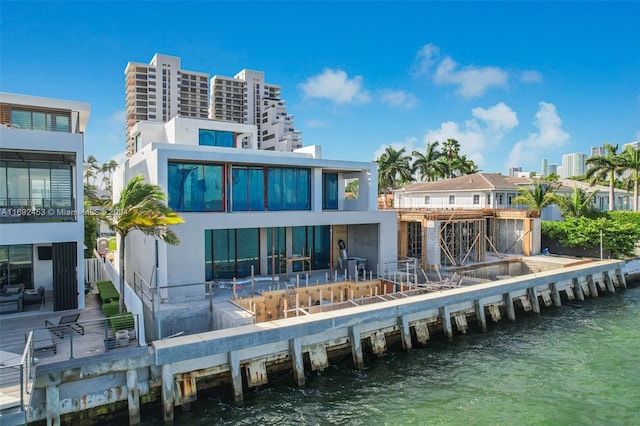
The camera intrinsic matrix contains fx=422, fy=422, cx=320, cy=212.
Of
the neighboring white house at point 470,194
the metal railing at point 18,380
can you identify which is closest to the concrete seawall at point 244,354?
the metal railing at point 18,380

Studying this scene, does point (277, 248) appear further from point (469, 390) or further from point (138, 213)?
point (469, 390)

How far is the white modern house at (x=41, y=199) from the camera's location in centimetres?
1488

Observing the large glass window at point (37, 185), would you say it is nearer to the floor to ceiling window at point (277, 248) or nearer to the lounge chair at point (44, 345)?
the lounge chair at point (44, 345)

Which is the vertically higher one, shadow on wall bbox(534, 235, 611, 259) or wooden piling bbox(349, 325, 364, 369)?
shadow on wall bbox(534, 235, 611, 259)

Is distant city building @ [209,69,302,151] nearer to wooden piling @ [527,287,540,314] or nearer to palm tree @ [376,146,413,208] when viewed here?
palm tree @ [376,146,413,208]

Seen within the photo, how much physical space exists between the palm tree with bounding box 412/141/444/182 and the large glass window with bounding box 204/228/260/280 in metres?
38.0

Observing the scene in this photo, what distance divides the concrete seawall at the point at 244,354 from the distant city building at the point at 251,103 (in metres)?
93.9

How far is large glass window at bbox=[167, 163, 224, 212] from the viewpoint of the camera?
19719mm

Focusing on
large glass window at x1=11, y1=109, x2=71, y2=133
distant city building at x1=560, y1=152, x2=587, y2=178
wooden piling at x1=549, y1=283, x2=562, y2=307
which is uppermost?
distant city building at x1=560, y1=152, x2=587, y2=178

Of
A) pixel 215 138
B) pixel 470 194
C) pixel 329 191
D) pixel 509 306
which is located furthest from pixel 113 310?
pixel 470 194

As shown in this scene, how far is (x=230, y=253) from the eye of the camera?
21984 millimetres

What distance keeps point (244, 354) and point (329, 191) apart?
14.4 meters

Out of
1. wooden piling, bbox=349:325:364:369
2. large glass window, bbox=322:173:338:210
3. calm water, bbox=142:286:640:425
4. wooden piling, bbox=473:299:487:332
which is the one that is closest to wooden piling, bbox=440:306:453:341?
calm water, bbox=142:286:640:425

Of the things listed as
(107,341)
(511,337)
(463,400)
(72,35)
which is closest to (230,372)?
(107,341)
